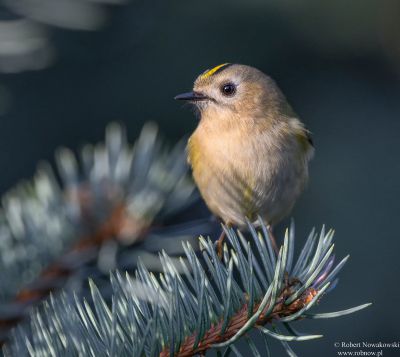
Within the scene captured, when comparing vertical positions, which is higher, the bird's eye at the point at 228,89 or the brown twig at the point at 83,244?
the bird's eye at the point at 228,89

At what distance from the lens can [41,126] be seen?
231 cm

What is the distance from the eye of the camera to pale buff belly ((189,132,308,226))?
212 cm

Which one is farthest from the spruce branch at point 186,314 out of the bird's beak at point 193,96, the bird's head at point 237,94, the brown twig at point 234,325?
the bird's head at point 237,94

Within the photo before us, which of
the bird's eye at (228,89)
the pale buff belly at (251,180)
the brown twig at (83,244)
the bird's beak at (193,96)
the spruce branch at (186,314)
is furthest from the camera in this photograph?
the bird's eye at (228,89)

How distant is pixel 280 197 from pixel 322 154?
0.34 m

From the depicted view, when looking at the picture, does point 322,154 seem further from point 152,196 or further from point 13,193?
point 13,193

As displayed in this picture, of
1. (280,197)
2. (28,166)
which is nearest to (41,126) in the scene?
(28,166)

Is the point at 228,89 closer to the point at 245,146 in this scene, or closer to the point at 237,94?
the point at 237,94

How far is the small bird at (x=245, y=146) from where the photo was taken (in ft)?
7.00

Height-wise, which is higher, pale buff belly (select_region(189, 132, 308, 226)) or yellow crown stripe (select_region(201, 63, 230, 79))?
yellow crown stripe (select_region(201, 63, 230, 79))

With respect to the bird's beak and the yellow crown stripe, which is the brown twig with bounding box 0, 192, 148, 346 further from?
the yellow crown stripe

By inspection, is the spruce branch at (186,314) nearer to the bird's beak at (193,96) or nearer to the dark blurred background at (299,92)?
the dark blurred background at (299,92)

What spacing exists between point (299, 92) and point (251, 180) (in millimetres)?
542

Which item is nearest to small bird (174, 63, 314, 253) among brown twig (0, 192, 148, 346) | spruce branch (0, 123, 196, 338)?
spruce branch (0, 123, 196, 338)
